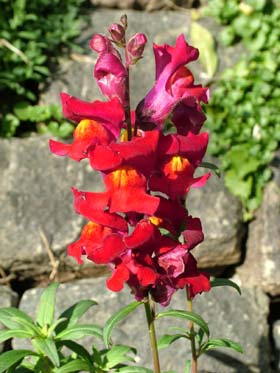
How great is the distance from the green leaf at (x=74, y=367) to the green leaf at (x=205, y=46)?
1.91m

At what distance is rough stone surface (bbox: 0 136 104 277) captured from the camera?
10.2 ft

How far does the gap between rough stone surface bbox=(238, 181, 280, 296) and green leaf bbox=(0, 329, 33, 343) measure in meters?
1.25

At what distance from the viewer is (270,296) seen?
3.16 metres

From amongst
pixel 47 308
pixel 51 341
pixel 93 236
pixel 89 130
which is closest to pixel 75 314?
pixel 47 308

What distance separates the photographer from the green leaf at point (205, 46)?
369 cm

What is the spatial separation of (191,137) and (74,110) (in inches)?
10.9

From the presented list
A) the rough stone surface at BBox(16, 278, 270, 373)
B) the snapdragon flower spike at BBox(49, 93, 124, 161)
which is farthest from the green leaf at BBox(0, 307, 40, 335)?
the snapdragon flower spike at BBox(49, 93, 124, 161)

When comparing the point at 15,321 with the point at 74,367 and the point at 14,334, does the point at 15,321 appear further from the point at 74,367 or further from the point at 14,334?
the point at 74,367

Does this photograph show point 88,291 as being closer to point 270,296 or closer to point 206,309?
point 206,309

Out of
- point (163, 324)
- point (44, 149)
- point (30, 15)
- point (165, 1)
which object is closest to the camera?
point (163, 324)

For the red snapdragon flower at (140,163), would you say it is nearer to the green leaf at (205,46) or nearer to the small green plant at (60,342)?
the small green plant at (60,342)

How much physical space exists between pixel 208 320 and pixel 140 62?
1.42 m

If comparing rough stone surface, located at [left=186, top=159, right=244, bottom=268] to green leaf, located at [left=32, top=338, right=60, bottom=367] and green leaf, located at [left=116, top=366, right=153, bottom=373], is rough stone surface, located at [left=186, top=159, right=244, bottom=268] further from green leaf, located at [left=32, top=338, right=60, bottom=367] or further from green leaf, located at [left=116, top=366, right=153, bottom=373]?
green leaf, located at [left=32, top=338, right=60, bottom=367]

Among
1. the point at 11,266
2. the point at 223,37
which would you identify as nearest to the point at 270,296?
the point at 11,266
